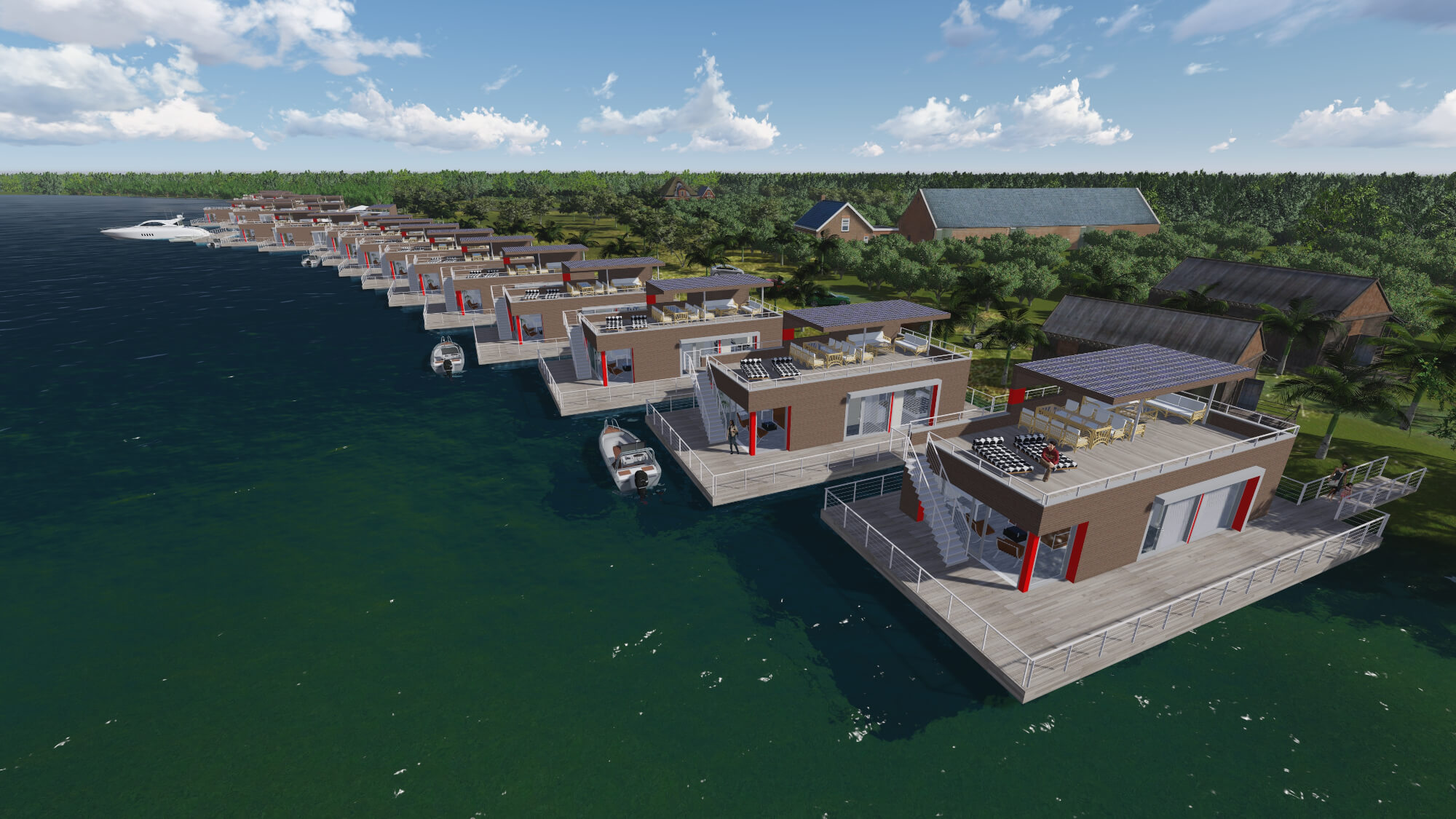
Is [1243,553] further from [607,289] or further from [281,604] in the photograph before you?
[607,289]

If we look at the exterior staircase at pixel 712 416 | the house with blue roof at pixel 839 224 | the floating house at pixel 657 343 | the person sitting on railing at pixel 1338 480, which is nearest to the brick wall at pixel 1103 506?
the person sitting on railing at pixel 1338 480

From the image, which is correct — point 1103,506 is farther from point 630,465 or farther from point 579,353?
point 579,353

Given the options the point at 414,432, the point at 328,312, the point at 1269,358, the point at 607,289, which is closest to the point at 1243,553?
the point at 1269,358

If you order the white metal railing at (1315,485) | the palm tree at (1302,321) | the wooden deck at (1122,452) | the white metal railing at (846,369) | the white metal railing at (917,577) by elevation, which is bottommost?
the white metal railing at (917,577)

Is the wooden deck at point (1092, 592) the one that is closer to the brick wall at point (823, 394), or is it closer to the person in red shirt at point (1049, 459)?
the person in red shirt at point (1049, 459)

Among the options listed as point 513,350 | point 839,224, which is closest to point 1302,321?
point 513,350

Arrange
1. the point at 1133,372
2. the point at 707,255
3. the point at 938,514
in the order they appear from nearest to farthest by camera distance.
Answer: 1. the point at 938,514
2. the point at 1133,372
3. the point at 707,255
